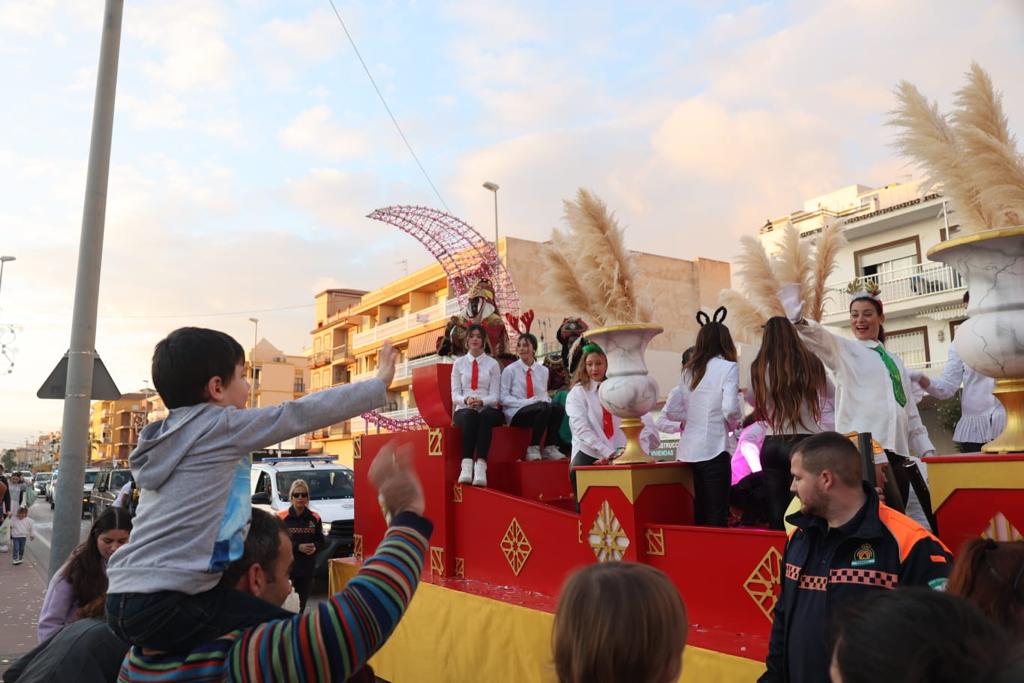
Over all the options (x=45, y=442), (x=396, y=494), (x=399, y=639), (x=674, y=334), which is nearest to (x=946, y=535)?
(x=396, y=494)

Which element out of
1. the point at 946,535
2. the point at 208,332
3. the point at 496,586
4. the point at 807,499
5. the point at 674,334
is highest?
the point at 674,334

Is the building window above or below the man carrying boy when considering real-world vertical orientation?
above

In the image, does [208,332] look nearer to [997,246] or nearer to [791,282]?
[997,246]

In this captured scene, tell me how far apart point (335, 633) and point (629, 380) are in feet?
11.2

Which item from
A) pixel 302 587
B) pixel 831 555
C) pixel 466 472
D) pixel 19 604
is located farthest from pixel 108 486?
pixel 831 555

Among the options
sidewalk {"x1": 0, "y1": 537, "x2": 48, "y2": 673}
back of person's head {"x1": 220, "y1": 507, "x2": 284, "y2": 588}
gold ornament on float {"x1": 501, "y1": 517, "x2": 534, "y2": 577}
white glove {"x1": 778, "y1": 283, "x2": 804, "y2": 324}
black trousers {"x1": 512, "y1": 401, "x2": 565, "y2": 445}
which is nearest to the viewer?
back of person's head {"x1": 220, "y1": 507, "x2": 284, "y2": 588}

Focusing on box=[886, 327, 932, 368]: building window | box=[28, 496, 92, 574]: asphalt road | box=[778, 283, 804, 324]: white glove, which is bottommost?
box=[28, 496, 92, 574]: asphalt road

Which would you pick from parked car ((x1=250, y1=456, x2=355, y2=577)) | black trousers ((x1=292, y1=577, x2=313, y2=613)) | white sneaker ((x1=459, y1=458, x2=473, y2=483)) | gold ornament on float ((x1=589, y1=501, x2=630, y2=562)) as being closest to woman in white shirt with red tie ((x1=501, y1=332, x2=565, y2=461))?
white sneaker ((x1=459, y1=458, x2=473, y2=483))

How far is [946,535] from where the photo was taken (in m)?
3.06

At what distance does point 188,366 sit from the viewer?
1.91 m

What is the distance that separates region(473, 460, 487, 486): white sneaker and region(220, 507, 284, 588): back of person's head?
13.8 feet

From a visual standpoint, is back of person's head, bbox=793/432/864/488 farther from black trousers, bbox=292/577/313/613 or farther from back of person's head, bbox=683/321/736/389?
black trousers, bbox=292/577/313/613

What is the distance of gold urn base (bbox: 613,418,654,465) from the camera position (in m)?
4.77

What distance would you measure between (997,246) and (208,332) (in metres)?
2.89
